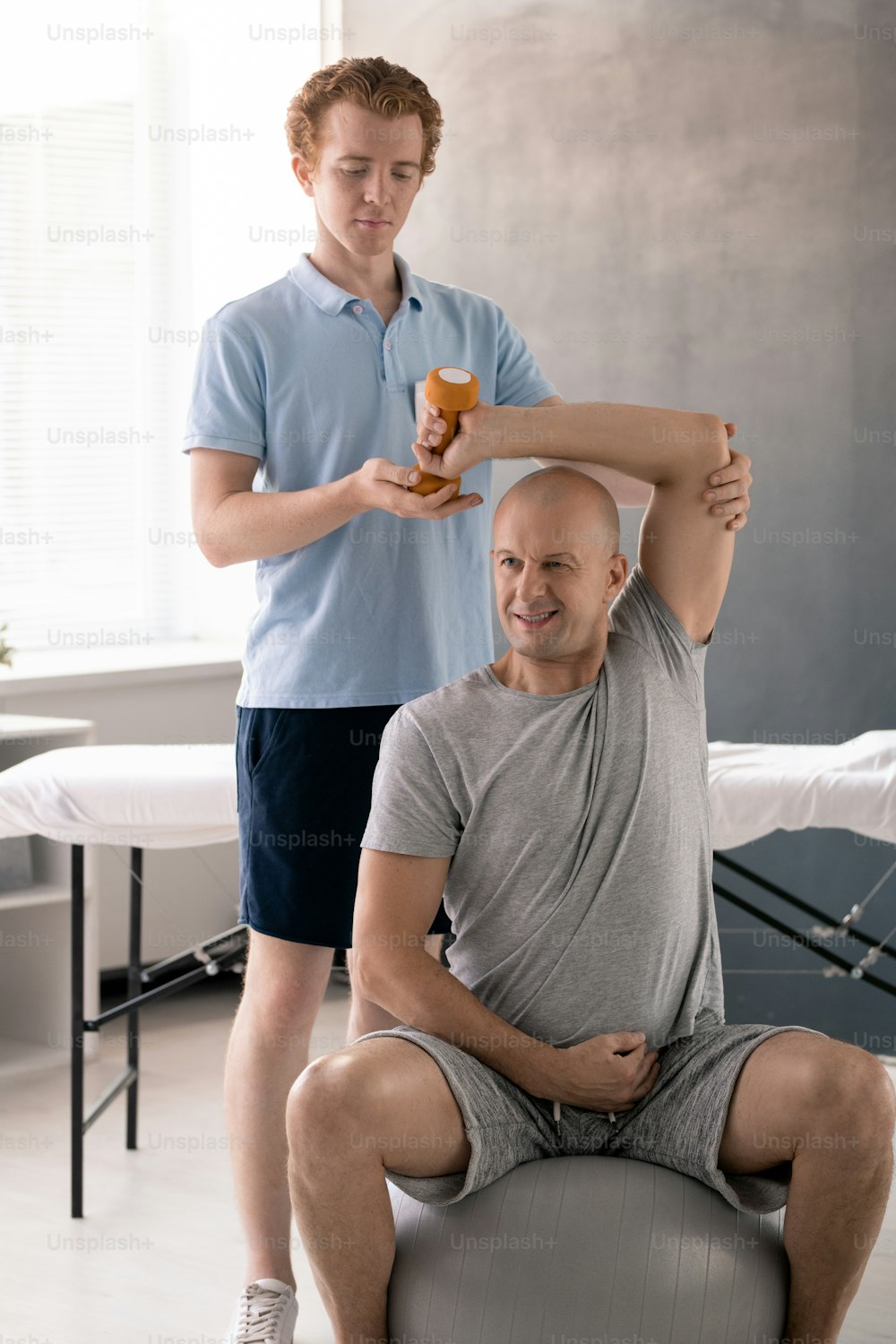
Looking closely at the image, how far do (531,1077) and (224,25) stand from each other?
331 centimetres

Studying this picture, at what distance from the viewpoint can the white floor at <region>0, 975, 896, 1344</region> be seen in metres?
2.17

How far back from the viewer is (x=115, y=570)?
4.18 meters

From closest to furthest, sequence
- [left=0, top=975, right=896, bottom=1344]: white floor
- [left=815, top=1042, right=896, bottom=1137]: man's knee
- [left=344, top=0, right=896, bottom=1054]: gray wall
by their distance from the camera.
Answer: [left=815, top=1042, right=896, bottom=1137]: man's knee, [left=0, top=975, right=896, bottom=1344]: white floor, [left=344, top=0, right=896, bottom=1054]: gray wall

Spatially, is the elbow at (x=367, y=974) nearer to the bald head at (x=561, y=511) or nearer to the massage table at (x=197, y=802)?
the bald head at (x=561, y=511)

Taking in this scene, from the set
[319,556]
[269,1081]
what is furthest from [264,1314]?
[319,556]

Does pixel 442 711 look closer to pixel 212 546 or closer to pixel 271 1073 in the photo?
pixel 212 546

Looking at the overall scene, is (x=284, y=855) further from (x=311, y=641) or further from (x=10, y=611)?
(x=10, y=611)

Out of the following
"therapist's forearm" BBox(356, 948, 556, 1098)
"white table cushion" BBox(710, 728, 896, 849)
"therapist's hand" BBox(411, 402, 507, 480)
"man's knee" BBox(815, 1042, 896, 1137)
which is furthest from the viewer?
"white table cushion" BBox(710, 728, 896, 849)

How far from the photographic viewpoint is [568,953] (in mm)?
1565

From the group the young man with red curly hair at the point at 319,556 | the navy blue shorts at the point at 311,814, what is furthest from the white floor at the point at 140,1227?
the navy blue shorts at the point at 311,814

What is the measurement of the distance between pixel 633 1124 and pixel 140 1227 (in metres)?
1.28

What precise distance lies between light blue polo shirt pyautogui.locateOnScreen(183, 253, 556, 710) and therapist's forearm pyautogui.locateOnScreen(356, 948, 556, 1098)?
0.45 meters

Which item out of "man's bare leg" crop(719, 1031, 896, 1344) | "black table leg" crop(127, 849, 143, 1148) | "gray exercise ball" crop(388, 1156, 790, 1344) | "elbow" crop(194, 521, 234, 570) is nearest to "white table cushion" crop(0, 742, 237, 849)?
"black table leg" crop(127, 849, 143, 1148)

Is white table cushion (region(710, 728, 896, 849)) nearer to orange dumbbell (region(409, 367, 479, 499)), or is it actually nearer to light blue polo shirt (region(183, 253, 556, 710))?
light blue polo shirt (region(183, 253, 556, 710))
